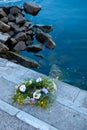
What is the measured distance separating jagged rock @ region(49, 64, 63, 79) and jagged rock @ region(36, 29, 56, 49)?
1202 millimetres

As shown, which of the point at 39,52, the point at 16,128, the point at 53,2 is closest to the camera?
the point at 16,128

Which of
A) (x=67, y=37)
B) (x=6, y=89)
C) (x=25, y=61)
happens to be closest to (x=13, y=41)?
(x=25, y=61)

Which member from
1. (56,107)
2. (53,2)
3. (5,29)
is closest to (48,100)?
(56,107)

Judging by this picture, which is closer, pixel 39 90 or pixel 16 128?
pixel 16 128

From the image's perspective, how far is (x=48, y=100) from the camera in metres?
5.10

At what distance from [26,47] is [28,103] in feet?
13.0

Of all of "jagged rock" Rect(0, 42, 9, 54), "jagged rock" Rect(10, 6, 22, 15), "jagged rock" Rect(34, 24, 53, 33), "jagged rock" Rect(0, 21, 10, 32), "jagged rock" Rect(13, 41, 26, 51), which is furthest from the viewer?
"jagged rock" Rect(10, 6, 22, 15)

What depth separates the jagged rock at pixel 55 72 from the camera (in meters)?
7.28

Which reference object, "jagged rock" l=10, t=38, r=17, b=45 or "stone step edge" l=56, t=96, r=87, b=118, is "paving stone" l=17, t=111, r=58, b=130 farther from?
"jagged rock" l=10, t=38, r=17, b=45

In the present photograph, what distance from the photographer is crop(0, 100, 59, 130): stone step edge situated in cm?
457

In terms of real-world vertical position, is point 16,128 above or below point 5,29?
above

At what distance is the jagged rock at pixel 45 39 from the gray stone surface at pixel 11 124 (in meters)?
4.56

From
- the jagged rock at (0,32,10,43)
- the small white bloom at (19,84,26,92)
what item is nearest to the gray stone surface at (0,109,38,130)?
the small white bloom at (19,84,26,92)

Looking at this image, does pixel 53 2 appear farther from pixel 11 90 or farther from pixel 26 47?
pixel 11 90
